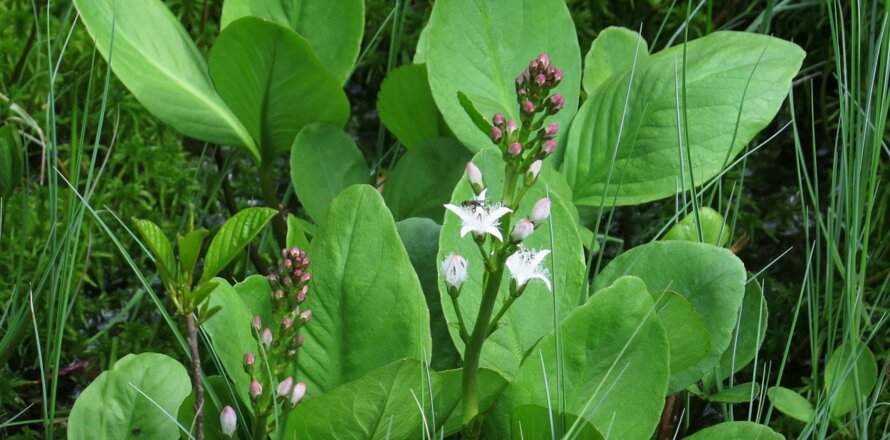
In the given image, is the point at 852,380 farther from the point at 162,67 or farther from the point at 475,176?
the point at 162,67

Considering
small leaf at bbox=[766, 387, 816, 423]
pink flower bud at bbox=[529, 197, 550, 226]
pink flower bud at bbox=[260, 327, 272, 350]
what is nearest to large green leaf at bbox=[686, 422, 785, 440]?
small leaf at bbox=[766, 387, 816, 423]

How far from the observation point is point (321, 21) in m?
1.09

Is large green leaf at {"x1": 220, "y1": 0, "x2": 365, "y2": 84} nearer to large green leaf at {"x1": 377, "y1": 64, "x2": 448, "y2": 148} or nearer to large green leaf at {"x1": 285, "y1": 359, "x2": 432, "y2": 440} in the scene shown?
large green leaf at {"x1": 377, "y1": 64, "x2": 448, "y2": 148}

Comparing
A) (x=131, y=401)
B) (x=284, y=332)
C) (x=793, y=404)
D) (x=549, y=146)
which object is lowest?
(x=793, y=404)

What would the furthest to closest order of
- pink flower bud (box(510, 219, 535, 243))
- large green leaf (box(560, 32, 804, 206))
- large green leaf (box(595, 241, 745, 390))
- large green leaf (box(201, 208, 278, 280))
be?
large green leaf (box(560, 32, 804, 206)), large green leaf (box(595, 241, 745, 390)), large green leaf (box(201, 208, 278, 280)), pink flower bud (box(510, 219, 535, 243))

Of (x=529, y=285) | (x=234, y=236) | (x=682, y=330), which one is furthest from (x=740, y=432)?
(x=234, y=236)

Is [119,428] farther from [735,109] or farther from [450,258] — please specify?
[735,109]

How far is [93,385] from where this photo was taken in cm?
82

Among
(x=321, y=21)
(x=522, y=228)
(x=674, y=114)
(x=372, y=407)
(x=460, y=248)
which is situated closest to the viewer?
(x=522, y=228)

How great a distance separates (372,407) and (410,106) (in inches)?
17.4

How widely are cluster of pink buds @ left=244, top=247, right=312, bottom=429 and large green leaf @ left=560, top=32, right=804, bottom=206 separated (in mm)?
371

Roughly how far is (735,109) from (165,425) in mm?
584

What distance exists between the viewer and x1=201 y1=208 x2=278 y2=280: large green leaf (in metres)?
0.73

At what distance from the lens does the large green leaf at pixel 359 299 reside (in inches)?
31.0
